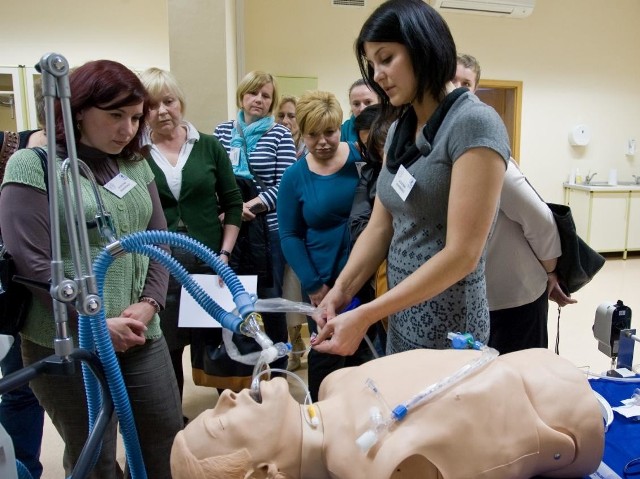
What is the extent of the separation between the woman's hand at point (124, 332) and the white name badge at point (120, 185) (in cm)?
31

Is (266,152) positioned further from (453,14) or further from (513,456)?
(453,14)

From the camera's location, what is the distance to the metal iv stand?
0.70m

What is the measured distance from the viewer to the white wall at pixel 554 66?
5074mm

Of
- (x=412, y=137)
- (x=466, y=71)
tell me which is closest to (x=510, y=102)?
(x=466, y=71)

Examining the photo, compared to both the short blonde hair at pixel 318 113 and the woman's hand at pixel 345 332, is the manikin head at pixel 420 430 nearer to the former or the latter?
the woman's hand at pixel 345 332

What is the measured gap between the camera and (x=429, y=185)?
1003 mm

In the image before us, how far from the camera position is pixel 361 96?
2.36 m

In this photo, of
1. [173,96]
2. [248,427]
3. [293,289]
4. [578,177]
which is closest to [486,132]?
[248,427]

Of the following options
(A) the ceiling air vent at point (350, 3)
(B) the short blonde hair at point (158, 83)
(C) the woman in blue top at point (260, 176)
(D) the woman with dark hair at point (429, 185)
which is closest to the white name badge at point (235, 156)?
(C) the woman in blue top at point (260, 176)

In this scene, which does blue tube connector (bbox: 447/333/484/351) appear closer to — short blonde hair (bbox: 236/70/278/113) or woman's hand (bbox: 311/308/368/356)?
woman's hand (bbox: 311/308/368/356)

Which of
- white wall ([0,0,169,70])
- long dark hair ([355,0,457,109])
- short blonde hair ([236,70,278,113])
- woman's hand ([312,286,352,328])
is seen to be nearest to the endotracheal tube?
woman's hand ([312,286,352,328])

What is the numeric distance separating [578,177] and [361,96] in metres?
4.31

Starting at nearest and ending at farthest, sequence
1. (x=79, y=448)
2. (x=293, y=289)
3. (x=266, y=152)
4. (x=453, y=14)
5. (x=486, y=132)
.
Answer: (x=486, y=132) → (x=79, y=448) → (x=266, y=152) → (x=293, y=289) → (x=453, y=14)

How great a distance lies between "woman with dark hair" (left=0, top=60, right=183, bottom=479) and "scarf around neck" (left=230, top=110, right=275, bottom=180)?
94 centimetres
